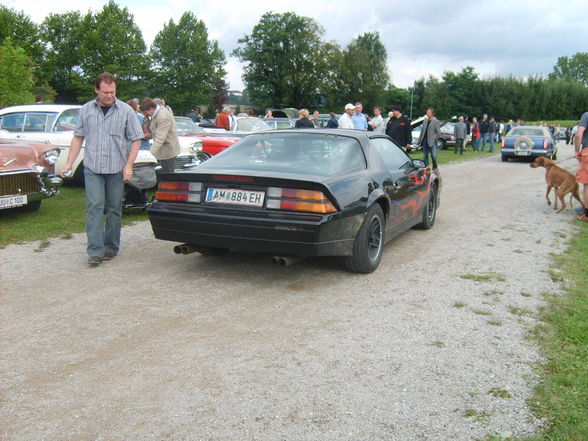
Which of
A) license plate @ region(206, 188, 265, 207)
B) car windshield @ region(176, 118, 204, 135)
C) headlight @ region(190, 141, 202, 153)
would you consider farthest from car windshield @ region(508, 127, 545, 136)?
license plate @ region(206, 188, 265, 207)

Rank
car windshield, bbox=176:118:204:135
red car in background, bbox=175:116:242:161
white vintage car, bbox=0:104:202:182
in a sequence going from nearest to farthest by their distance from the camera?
white vintage car, bbox=0:104:202:182 → red car in background, bbox=175:116:242:161 → car windshield, bbox=176:118:204:135

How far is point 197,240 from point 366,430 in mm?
2779

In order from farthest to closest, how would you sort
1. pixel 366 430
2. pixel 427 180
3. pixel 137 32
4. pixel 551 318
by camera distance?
1. pixel 137 32
2. pixel 427 180
3. pixel 551 318
4. pixel 366 430

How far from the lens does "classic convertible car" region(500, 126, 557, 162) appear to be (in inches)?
880

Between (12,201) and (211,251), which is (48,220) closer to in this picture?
(12,201)

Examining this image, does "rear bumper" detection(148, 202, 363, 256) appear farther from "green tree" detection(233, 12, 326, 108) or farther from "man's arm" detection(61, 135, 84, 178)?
"green tree" detection(233, 12, 326, 108)

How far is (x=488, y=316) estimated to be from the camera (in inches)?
173

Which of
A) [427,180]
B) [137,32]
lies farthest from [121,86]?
[427,180]

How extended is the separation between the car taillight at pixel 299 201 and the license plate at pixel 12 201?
444 centimetres

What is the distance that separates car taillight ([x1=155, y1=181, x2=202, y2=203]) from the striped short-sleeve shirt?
0.75 metres

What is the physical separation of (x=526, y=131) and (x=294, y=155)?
20377 millimetres

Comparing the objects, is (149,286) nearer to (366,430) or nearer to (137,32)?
(366,430)

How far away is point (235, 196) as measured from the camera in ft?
16.3

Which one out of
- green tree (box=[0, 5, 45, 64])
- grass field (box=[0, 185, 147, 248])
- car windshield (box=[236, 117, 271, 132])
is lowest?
grass field (box=[0, 185, 147, 248])
